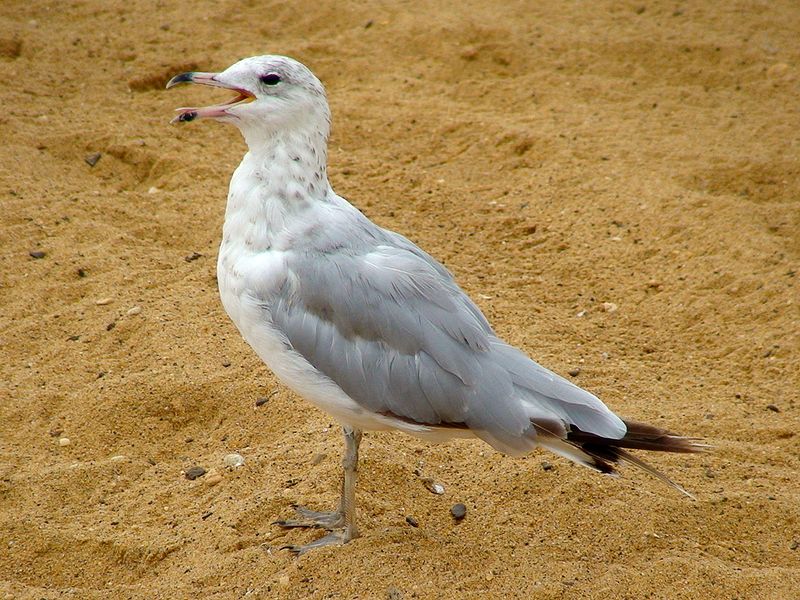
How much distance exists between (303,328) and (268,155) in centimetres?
70

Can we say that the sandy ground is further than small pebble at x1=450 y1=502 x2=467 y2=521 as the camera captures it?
No

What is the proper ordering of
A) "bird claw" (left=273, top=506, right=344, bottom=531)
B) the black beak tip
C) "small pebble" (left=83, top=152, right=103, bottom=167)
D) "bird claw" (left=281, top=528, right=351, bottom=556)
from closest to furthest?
the black beak tip
"bird claw" (left=281, top=528, right=351, bottom=556)
"bird claw" (left=273, top=506, right=344, bottom=531)
"small pebble" (left=83, top=152, right=103, bottom=167)

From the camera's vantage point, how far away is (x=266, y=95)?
3.71 m

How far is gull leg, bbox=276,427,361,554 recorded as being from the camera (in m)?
3.97

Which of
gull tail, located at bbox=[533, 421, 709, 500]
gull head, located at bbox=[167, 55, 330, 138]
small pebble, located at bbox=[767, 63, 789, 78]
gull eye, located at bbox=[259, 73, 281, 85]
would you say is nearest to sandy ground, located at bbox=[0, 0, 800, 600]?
small pebble, located at bbox=[767, 63, 789, 78]

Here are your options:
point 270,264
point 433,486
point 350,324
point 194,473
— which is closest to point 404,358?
point 350,324

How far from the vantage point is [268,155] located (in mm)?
3803

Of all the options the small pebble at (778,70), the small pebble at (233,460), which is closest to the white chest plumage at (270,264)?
the small pebble at (233,460)

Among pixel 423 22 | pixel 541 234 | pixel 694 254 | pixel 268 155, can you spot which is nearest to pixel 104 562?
pixel 268 155

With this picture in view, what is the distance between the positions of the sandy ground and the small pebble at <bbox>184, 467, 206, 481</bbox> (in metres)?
0.04

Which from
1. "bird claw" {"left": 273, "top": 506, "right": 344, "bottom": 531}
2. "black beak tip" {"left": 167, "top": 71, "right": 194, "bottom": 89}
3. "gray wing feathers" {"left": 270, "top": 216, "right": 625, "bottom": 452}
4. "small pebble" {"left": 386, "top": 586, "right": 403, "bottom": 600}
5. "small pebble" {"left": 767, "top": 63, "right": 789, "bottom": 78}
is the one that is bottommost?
"bird claw" {"left": 273, "top": 506, "right": 344, "bottom": 531}

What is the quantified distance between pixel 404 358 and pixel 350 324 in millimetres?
243

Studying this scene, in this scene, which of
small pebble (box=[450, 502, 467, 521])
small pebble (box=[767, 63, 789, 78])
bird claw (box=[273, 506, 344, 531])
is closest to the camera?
bird claw (box=[273, 506, 344, 531])

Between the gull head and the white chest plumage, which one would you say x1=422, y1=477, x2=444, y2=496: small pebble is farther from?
the gull head
